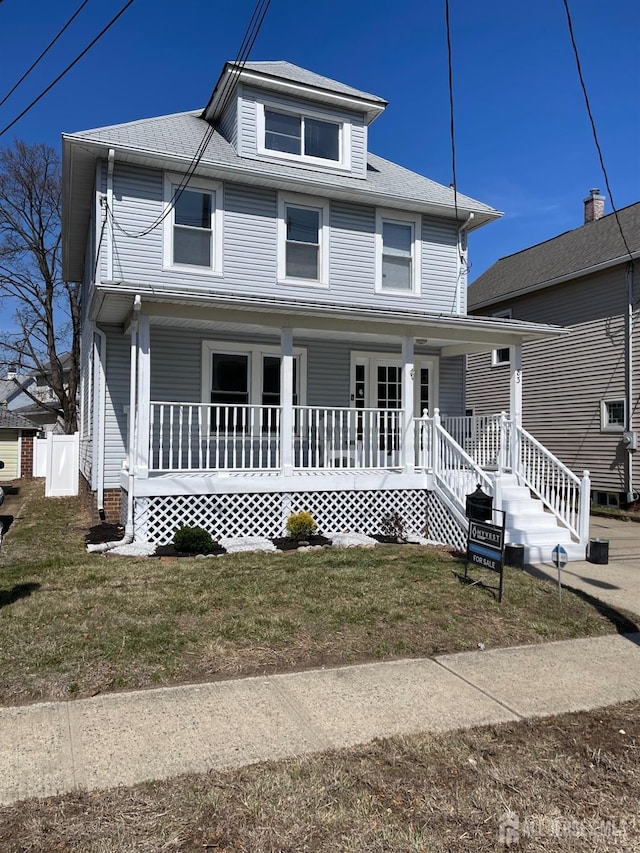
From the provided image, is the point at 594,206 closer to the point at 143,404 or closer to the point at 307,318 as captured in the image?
the point at 307,318

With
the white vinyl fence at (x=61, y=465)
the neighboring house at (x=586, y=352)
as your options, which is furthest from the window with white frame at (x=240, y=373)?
the neighboring house at (x=586, y=352)

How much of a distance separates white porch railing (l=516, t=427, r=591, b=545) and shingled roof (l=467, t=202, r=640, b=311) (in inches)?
300

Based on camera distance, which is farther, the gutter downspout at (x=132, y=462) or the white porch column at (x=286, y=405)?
the white porch column at (x=286, y=405)

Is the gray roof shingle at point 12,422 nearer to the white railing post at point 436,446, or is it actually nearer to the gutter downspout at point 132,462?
the gutter downspout at point 132,462

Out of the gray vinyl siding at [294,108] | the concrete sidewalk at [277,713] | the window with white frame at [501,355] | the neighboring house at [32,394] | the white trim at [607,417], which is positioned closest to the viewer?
the concrete sidewalk at [277,713]

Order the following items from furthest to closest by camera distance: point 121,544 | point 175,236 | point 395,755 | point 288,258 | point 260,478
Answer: point 288,258 → point 175,236 → point 260,478 → point 121,544 → point 395,755

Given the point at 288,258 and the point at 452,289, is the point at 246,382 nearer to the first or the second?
the point at 288,258

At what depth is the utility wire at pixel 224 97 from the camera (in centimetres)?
843

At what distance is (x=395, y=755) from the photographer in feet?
11.7

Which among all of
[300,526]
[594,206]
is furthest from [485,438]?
[594,206]

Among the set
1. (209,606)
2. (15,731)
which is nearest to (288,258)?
(209,606)

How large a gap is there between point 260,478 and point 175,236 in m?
5.00

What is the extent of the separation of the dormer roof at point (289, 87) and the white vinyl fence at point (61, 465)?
8842mm

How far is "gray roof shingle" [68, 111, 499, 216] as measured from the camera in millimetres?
11648
